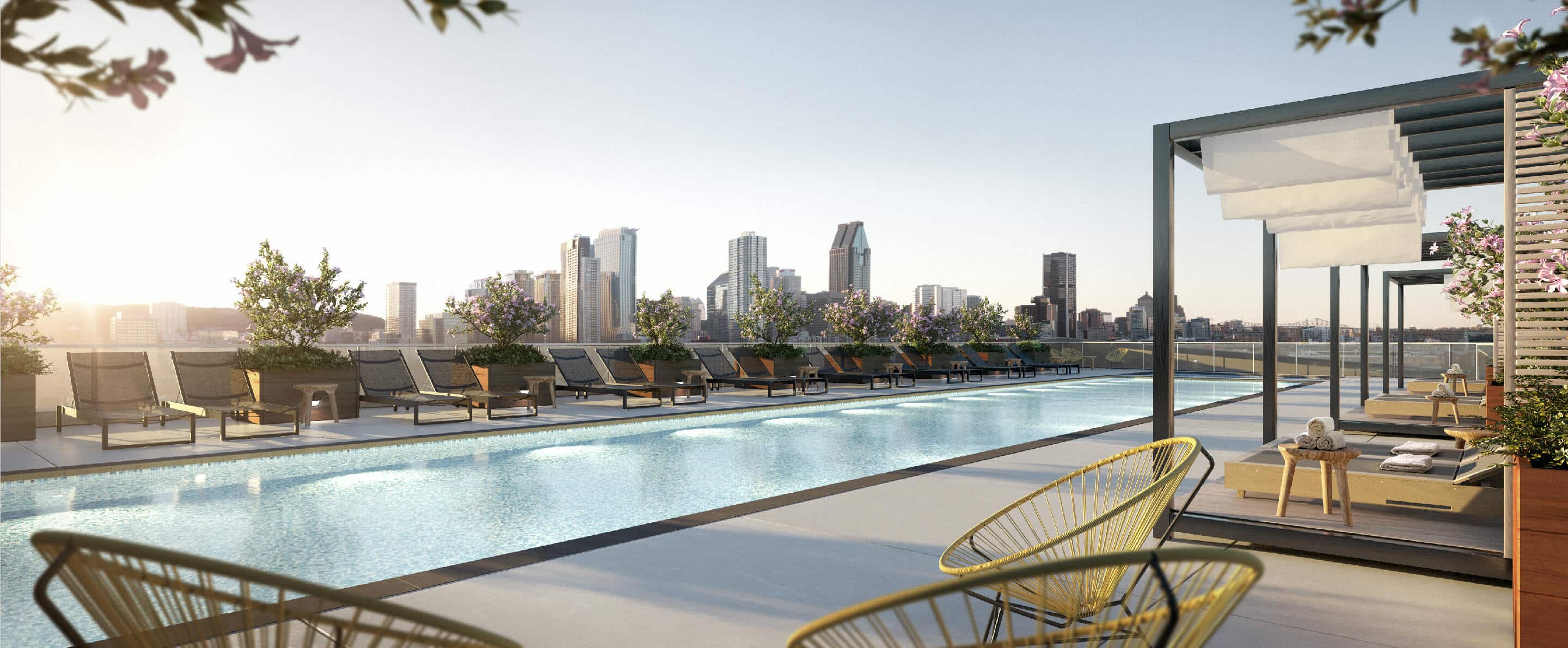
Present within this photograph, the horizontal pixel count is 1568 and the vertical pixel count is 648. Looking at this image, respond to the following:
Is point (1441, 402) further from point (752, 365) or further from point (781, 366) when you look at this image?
point (752, 365)

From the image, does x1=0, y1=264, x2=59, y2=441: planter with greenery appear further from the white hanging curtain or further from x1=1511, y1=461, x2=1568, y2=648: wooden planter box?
x1=1511, y1=461, x2=1568, y2=648: wooden planter box

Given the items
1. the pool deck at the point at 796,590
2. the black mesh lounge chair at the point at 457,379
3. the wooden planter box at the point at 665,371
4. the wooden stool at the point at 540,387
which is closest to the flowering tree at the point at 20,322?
the black mesh lounge chair at the point at 457,379

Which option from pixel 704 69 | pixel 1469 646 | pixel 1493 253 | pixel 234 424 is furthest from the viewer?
pixel 704 69

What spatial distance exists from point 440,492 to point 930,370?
592 inches

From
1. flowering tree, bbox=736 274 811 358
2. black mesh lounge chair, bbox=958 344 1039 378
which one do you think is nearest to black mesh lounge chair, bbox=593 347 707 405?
flowering tree, bbox=736 274 811 358

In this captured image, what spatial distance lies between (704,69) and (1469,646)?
14.9 meters

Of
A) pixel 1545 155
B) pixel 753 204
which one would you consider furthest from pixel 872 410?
pixel 753 204

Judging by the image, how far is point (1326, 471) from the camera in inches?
164

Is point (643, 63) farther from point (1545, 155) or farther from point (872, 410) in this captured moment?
Answer: point (1545, 155)

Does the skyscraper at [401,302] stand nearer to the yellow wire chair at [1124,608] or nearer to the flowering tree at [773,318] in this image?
the flowering tree at [773,318]

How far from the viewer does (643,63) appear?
14.8m

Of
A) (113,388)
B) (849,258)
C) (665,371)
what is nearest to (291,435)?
(113,388)

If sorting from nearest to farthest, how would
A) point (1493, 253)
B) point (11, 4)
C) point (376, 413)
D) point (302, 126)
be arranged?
point (11, 4) < point (1493, 253) < point (376, 413) < point (302, 126)

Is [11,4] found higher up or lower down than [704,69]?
lower down
